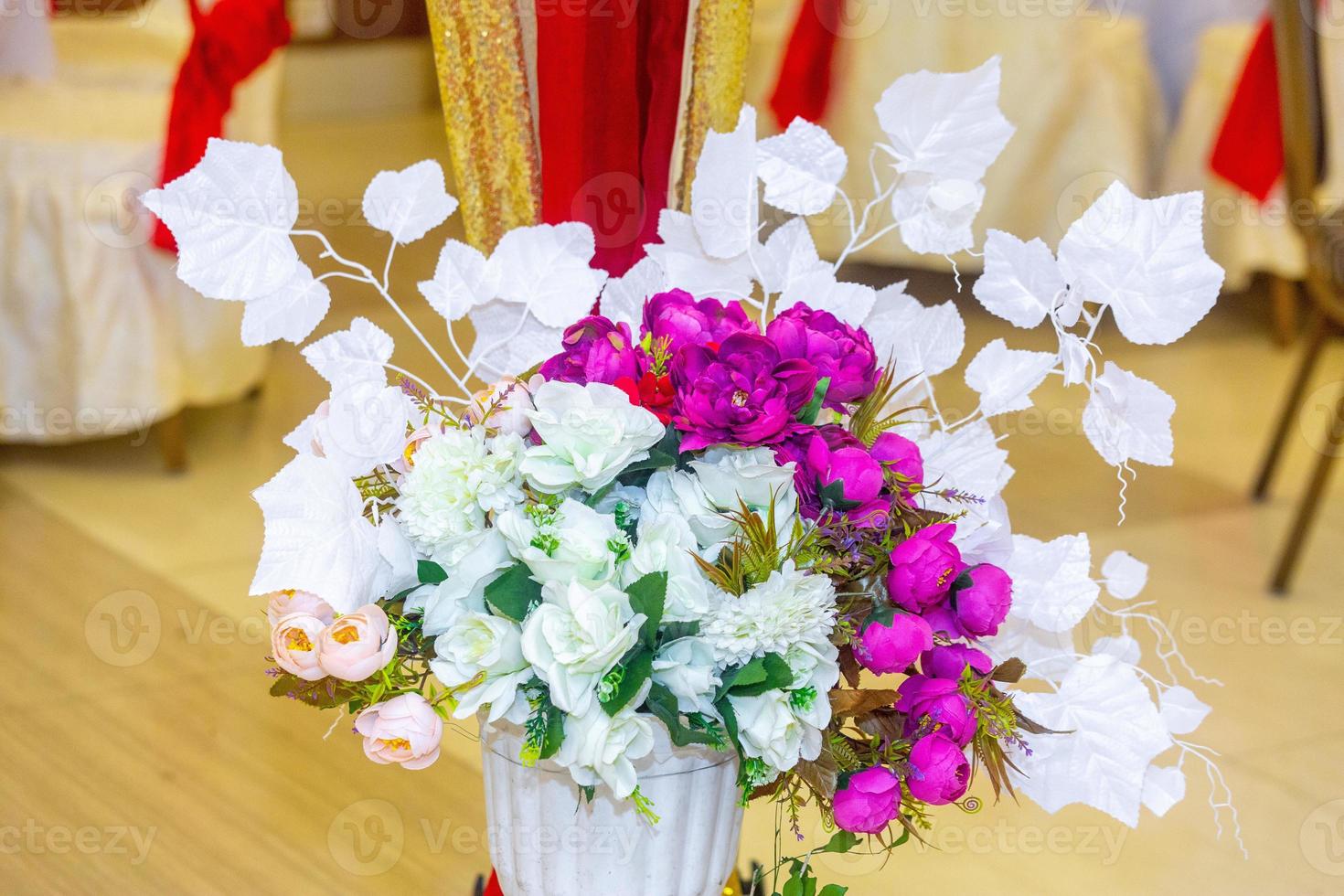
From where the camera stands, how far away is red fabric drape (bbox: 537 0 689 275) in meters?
1.20

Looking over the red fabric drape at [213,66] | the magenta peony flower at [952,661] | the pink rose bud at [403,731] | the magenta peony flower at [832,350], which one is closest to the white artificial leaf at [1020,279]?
the magenta peony flower at [832,350]

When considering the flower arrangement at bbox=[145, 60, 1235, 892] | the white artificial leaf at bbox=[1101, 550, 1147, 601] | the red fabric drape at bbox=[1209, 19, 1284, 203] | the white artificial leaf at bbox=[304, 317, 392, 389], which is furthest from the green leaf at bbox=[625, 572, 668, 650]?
the red fabric drape at bbox=[1209, 19, 1284, 203]

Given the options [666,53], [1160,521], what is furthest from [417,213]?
[1160,521]

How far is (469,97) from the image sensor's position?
1.20 meters

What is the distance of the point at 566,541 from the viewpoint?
80 cm

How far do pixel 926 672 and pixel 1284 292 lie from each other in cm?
305

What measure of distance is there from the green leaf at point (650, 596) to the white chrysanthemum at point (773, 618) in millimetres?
36

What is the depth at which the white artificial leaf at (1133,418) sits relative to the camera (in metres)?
0.92

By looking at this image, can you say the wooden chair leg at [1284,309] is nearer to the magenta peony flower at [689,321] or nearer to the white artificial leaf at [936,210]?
the white artificial leaf at [936,210]

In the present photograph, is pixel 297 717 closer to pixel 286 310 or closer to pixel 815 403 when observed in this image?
pixel 286 310

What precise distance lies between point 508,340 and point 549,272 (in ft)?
0.20

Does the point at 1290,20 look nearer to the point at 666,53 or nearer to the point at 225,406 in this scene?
the point at 666,53

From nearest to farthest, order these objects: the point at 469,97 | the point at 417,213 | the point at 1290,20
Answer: the point at 417,213 → the point at 469,97 → the point at 1290,20

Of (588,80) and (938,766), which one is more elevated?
(588,80)
